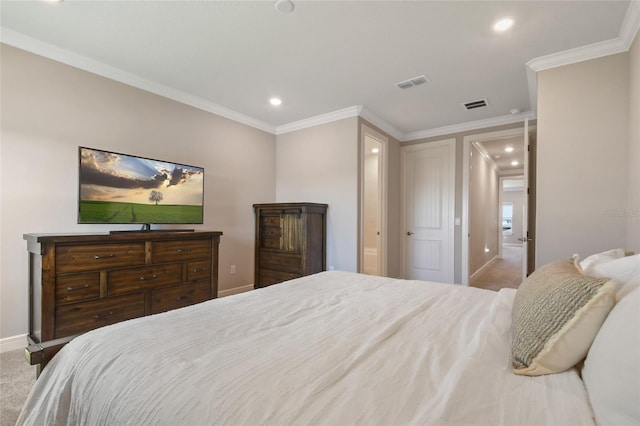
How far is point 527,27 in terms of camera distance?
2193mm

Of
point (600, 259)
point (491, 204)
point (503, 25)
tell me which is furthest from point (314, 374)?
point (491, 204)

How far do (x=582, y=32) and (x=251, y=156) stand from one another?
3.80m

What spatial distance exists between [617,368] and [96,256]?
3.00 metres

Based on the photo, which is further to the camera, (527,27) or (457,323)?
(527,27)

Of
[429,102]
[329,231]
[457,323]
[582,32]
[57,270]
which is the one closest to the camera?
[457,323]

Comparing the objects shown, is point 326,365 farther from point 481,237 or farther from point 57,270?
point 481,237

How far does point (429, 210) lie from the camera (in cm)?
474

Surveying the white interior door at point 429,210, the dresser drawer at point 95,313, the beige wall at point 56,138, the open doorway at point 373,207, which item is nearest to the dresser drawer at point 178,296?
the dresser drawer at point 95,313

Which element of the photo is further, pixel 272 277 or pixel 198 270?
pixel 272 277

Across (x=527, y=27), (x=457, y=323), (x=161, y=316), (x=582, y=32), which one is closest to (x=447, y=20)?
(x=527, y=27)

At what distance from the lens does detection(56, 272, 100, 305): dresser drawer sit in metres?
2.11

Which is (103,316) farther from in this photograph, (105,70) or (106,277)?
(105,70)

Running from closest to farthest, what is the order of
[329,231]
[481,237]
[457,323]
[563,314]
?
[563,314] < [457,323] < [329,231] < [481,237]

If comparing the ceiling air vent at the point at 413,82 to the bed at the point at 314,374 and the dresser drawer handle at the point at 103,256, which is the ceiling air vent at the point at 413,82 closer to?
the bed at the point at 314,374
